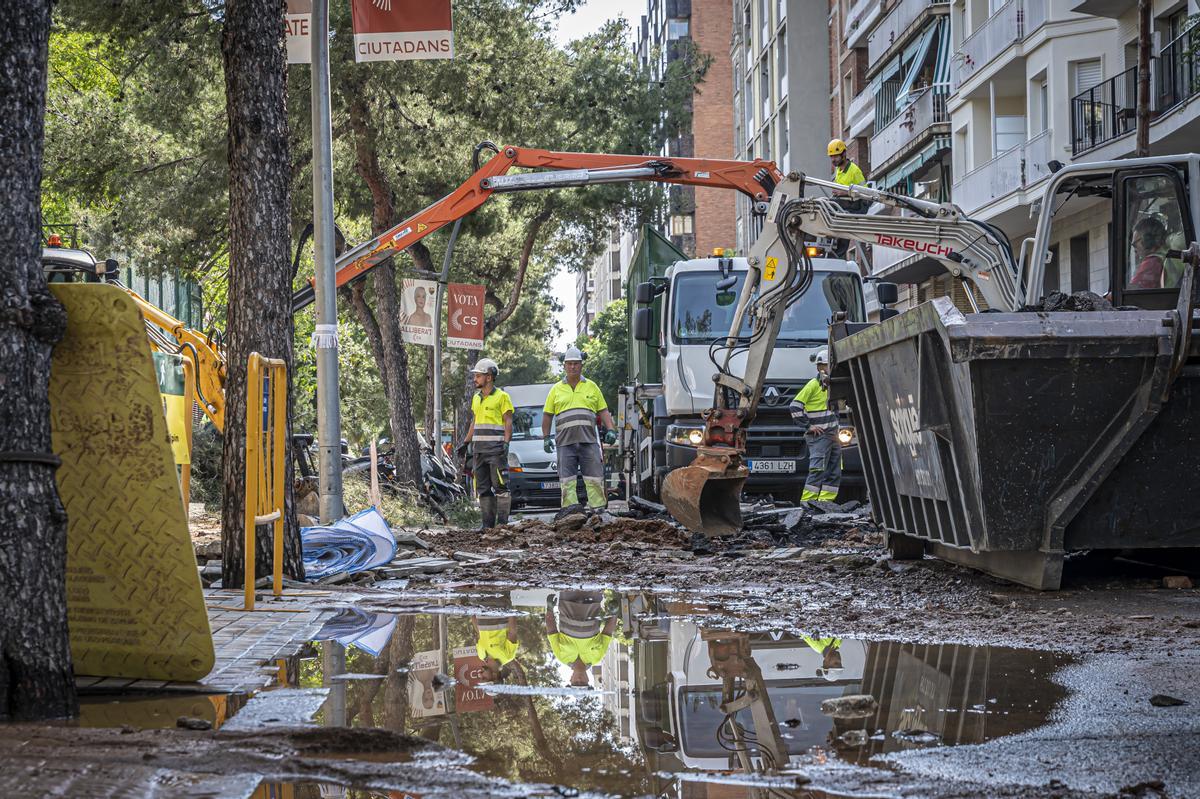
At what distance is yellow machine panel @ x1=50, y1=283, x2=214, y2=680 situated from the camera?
5.12m

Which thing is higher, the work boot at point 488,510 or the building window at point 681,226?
the building window at point 681,226

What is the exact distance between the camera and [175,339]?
13859 mm

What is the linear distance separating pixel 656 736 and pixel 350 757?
0.97 meters

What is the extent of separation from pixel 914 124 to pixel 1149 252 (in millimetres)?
28107

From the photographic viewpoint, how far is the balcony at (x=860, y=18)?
41.4 m

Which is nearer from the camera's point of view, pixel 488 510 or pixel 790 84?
pixel 488 510

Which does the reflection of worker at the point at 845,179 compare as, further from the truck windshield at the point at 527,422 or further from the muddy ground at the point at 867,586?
the truck windshield at the point at 527,422

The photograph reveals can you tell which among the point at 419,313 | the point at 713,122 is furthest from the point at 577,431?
the point at 713,122

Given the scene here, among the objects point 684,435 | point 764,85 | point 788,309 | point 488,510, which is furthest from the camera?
point 764,85

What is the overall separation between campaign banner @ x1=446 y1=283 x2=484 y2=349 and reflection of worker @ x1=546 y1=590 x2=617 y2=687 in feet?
50.1

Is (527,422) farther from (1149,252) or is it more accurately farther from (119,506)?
(119,506)

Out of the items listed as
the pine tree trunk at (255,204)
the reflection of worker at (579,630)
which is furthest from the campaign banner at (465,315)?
the reflection of worker at (579,630)

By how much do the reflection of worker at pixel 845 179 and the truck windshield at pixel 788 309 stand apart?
420 mm

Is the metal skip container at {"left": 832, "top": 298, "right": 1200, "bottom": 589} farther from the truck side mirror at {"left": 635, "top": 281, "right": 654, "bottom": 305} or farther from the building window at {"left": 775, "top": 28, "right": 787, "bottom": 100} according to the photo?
the building window at {"left": 775, "top": 28, "right": 787, "bottom": 100}
